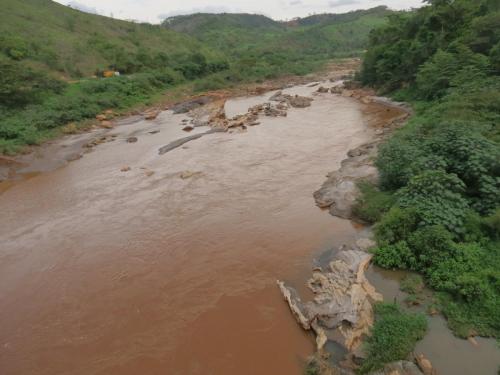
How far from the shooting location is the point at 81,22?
Result: 59156mm

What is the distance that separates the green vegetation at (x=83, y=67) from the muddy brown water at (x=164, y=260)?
10.3 meters

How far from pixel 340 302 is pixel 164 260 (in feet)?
16.5

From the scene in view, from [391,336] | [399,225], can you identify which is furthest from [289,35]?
[391,336]

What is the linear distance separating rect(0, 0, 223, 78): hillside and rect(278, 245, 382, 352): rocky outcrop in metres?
38.1

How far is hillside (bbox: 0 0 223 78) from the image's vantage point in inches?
1489

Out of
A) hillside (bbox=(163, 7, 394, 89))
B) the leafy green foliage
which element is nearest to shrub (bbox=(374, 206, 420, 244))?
the leafy green foliage

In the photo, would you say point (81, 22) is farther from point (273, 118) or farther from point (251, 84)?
point (273, 118)

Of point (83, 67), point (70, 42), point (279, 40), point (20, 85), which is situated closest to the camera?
→ point (20, 85)

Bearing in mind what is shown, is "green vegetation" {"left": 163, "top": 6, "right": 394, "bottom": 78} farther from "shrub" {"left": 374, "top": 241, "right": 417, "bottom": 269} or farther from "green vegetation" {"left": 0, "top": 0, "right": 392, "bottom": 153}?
"shrub" {"left": 374, "top": 241, "right": 417, "bottom": 269}

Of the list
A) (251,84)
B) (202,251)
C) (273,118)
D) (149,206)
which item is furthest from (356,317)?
(251,84)

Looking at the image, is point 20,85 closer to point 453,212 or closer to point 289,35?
point 453,212

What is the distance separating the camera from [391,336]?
6176 millimetres

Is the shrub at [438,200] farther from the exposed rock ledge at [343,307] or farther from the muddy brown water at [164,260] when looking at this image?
the muddy brown water at [164,260]

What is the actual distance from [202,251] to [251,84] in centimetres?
4139
